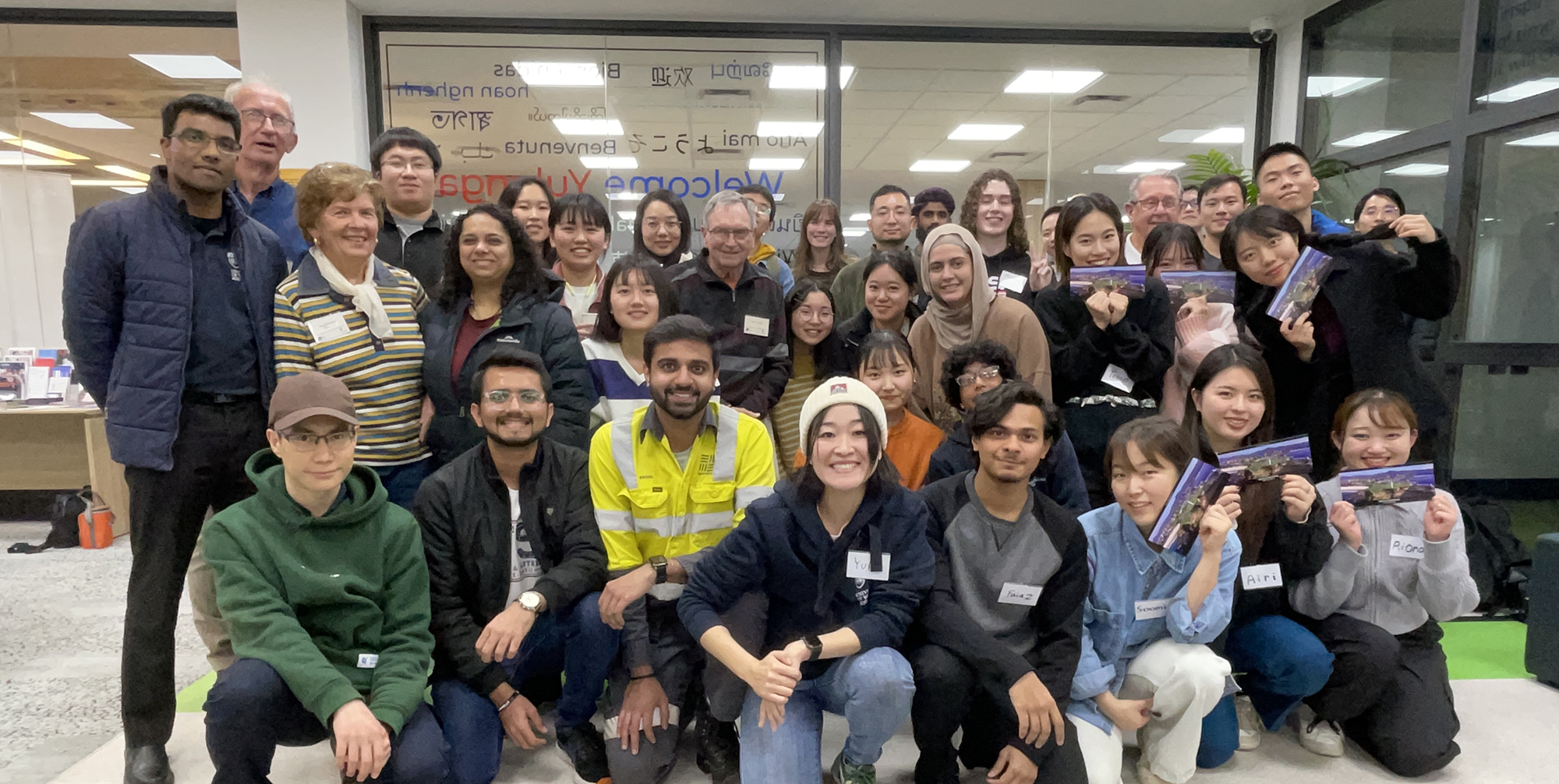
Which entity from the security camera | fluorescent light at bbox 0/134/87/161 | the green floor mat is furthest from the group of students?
fluorescent light at bbox 0/134/87/161

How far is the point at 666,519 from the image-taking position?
2529mm

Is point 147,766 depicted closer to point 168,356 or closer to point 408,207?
point 168,356

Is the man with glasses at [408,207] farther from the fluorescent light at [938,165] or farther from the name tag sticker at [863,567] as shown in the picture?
the fluorescent light at [938,165]

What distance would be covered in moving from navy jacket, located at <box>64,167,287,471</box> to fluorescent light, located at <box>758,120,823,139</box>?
14.5ft

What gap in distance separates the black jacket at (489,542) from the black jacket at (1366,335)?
2.72 meters

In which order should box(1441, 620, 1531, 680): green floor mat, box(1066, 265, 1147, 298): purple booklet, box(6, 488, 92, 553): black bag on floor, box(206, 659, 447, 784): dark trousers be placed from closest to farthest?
box(206, 659, 447, 784): dark trousers → box(1066, 265, 1147, 298): purple booklet → box(1441, 620, 1531, 680): green floor mat → box(6, 488, 92, 553): black bag on floor

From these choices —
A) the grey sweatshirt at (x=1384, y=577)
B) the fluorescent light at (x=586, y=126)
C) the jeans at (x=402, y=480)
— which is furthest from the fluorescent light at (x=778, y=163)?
the grey sweatshirt at (x=1384, y=577)

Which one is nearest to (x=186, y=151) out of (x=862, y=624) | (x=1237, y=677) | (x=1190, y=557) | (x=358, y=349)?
(x=358, y=349)

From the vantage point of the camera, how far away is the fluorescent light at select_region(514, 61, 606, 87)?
598 centimetres

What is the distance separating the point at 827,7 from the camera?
5.68 metres

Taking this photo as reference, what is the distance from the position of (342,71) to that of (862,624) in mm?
5429

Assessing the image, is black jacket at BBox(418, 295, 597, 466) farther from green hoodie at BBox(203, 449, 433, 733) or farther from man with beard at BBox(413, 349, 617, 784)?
green hoodie at BBox(203, 449, 433, 733)

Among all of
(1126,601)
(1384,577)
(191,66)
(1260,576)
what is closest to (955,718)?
(1126,601)

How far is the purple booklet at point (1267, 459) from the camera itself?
2447 mm
